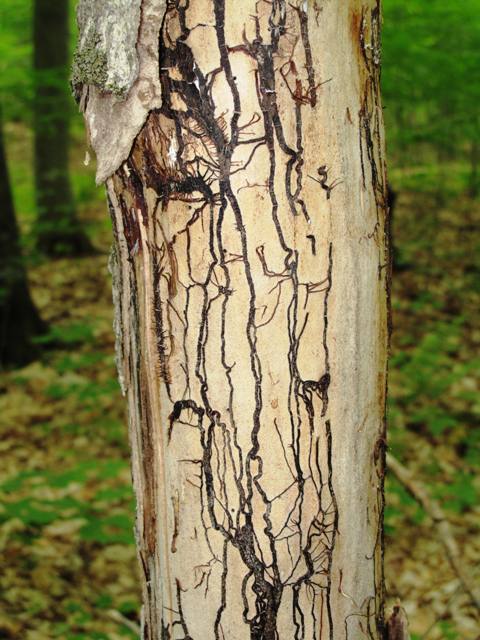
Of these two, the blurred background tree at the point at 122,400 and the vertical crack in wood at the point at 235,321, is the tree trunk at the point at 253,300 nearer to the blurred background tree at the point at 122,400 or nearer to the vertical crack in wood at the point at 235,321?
the vertical crack in wood at the point at 235,321

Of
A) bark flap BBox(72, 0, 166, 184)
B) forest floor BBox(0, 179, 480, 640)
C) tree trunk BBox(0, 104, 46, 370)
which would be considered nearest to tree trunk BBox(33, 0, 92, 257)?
forest floor BBox(0, 179, 480, 640)

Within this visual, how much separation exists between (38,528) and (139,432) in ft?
9.72

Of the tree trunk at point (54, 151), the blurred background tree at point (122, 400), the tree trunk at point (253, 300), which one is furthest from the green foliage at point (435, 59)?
the tree trunk at point (253, 300)

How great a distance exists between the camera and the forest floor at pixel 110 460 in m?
3.09

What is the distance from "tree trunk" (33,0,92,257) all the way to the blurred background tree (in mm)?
51

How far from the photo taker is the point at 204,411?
40.2 inches

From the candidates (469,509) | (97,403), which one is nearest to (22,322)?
(97,403)

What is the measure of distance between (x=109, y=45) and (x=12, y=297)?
17.3 feet

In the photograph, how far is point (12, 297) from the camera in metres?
5.83

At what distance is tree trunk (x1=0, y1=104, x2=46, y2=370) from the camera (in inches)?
224

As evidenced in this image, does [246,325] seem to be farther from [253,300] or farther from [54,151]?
[54,151]

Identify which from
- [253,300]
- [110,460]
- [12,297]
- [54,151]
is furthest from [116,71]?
[54,151]

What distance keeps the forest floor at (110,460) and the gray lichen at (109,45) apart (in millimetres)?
1567

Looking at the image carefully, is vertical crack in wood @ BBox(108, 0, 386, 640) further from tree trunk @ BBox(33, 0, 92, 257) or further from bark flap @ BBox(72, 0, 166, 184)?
tree trunk @ BBox(33, 0, 92, 257)
